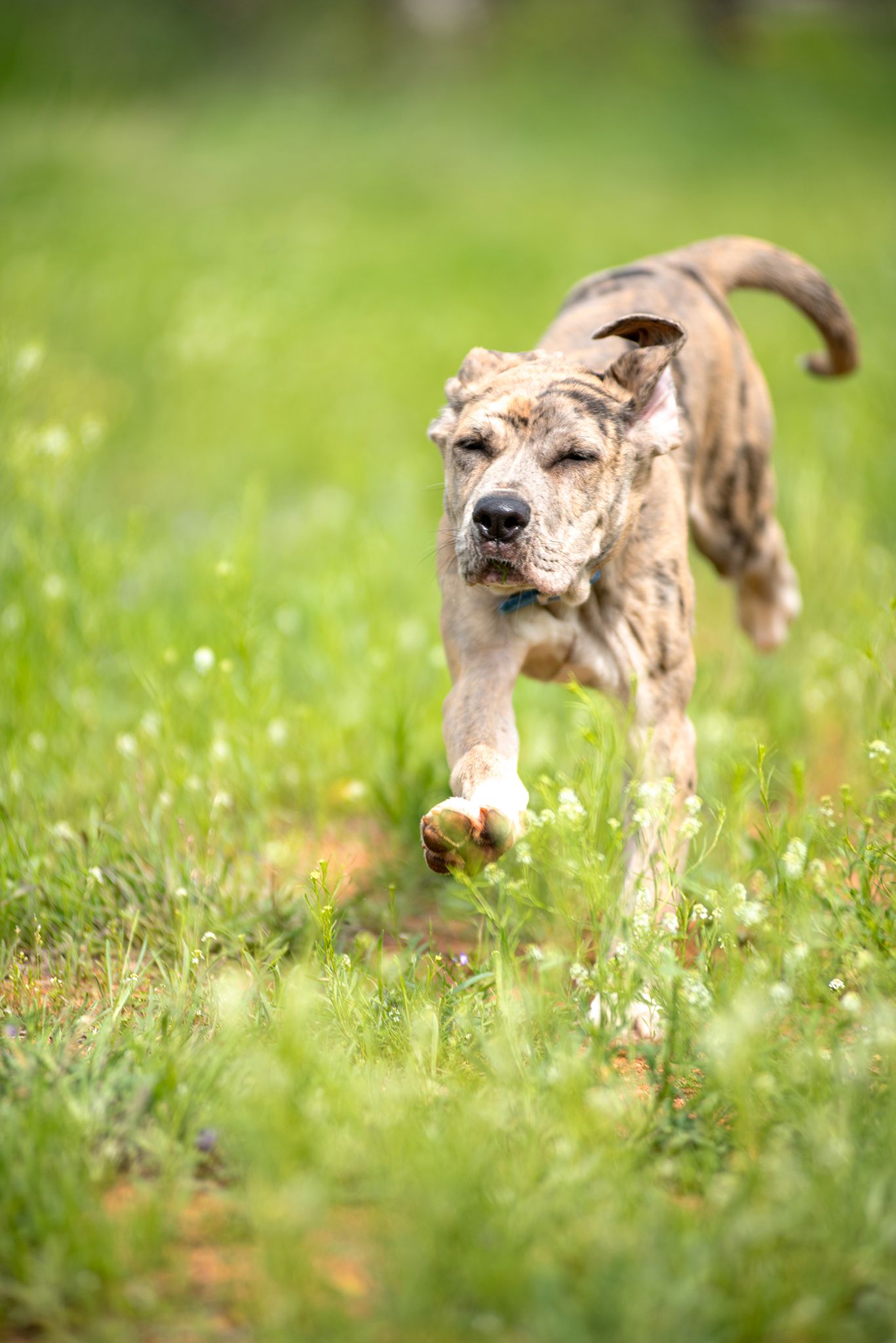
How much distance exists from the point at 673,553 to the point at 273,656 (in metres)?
2.37

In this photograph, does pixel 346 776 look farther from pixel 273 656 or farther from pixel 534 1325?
pixel 534 1325

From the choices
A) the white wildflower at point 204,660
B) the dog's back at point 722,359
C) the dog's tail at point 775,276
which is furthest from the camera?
the dog's tail at point 775,276

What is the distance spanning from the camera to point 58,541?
5.47 metres

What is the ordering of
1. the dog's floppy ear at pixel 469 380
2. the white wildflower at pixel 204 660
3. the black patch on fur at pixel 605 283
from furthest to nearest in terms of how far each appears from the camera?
the black patch on fur at pixel 605 283
the white wildflower at pixel 204 660
the dog's floppy ear at pixel 469 380

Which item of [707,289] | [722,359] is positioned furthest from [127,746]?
[707,289]

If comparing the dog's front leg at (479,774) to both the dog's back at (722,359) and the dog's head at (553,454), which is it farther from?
the dog's back at (722,359)

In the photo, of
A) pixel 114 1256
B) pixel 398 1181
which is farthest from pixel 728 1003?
pixel 114 1256

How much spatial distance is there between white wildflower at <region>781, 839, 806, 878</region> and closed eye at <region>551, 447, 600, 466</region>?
1.19 meters

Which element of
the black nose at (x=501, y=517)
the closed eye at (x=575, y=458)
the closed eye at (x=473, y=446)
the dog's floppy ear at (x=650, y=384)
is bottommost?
the black nose at (x=501, y=517)

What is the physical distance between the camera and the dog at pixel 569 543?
3.41 meters

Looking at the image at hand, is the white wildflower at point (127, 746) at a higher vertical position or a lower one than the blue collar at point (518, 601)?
lower

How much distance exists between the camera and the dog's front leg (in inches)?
124

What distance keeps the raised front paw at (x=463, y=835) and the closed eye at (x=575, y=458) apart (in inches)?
39.5

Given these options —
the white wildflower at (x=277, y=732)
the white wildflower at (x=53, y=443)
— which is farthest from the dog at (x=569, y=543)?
the white wildflower at (x=53, y=443)
